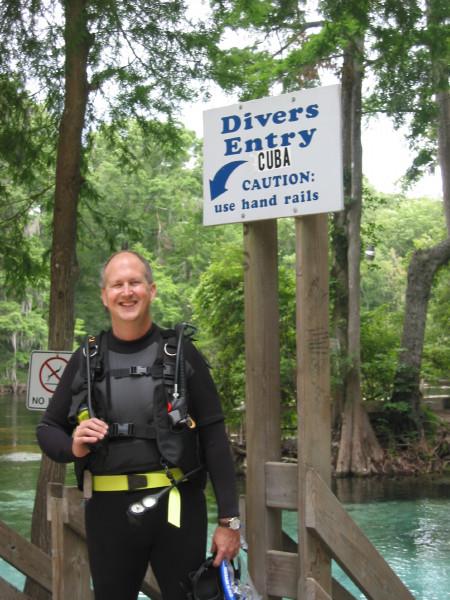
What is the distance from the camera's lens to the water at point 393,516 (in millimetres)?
10688

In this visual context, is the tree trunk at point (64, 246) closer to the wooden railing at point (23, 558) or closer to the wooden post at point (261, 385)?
the wooden railing at point (23, 558)

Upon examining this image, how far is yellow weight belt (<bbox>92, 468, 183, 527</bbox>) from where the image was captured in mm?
3107

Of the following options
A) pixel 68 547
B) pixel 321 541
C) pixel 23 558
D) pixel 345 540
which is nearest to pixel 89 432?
pixel 321 541

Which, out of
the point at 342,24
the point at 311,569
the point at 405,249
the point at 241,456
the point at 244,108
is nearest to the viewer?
the point at 311,569

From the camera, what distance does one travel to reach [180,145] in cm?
958

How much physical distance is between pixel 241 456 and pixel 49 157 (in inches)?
475

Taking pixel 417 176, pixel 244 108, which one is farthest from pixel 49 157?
pixel 417 176

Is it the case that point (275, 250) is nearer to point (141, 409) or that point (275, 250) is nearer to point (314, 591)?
point (141, 409)

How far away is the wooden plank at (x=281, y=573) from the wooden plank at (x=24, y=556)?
2.24 meters

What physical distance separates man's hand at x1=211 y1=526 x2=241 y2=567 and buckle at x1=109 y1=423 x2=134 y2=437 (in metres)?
0.44

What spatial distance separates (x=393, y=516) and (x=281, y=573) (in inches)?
485

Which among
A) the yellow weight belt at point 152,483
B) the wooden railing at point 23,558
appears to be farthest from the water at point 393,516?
the yellow weight belt at point 152,483

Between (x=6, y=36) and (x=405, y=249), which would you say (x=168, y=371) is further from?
(x=405, y=249)

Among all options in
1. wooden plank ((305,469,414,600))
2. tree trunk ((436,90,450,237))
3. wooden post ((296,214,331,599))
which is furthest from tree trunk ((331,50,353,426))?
wooden post ((296,214,331,599))
